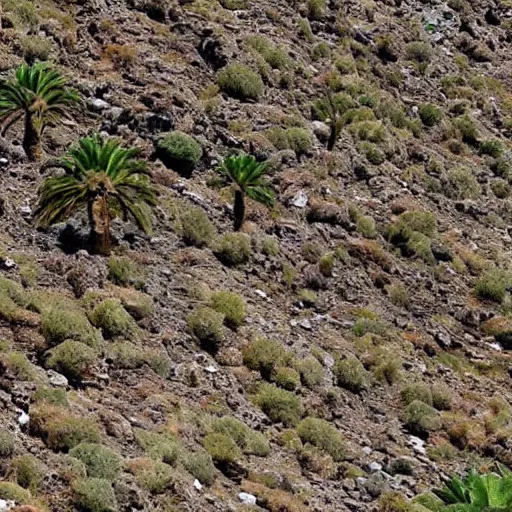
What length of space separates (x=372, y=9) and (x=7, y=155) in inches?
979

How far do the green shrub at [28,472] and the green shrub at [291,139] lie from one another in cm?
1797

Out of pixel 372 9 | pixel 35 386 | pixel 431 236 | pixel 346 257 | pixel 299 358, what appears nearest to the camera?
pixel 35 386

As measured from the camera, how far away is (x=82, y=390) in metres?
16.6

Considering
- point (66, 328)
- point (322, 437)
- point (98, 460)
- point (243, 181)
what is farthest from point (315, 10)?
point (98, 460)

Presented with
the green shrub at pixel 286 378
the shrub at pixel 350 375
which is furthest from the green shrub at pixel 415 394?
the green shrub at pixel 286 378

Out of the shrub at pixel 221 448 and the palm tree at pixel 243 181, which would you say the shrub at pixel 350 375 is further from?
the palm tree at pixel 243 181

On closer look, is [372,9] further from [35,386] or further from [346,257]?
[35,386]

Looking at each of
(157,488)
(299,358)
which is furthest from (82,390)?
(299,358)

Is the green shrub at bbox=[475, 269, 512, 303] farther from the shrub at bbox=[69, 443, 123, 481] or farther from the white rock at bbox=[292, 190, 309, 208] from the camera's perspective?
the shrub at bbox=[69, 443, 123, 481]

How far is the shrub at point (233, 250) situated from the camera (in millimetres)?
24016

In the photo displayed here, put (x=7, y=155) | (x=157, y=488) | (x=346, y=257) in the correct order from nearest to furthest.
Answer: (x=157, y=488) → (x=7, y=155) → (x=346, y=257)

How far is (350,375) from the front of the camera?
21.7 meters

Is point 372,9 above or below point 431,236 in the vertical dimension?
above

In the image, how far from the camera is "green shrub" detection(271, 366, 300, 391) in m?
20.2
